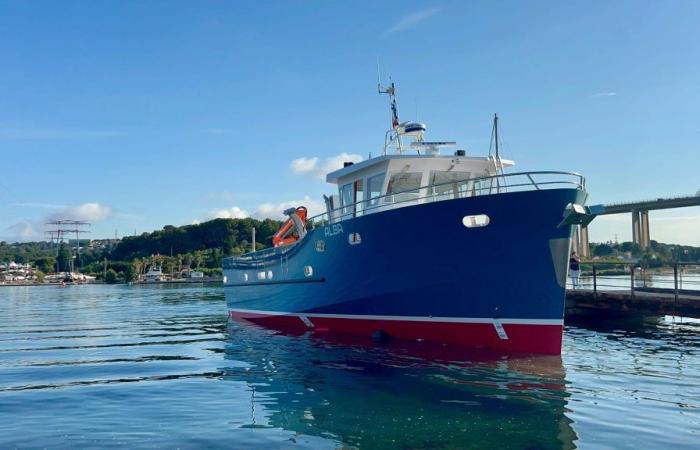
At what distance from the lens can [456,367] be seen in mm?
10383

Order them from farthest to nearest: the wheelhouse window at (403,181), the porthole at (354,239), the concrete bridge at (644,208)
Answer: the concrete bridge at (644,208), the wheelhouse window at (403,181), the porthole at (354,239)

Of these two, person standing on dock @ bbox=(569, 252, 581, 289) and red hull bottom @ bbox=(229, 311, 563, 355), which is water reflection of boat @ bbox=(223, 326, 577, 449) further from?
person standing on dock @ bbox=(569, 252, 581, 289)

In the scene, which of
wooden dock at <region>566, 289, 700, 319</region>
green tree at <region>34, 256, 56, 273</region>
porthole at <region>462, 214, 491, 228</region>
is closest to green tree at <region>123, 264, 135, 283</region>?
green tree at <region>34, 256, 56, 273</region>

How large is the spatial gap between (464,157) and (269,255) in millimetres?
6933

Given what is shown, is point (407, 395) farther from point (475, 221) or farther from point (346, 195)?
point (346, 195)

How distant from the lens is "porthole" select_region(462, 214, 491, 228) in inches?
448

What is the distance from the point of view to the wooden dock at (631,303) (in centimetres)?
1622

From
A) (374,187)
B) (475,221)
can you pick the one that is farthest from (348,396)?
(374,187)

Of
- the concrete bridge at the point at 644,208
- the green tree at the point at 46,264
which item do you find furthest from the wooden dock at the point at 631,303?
the green tree at the point at 46,264

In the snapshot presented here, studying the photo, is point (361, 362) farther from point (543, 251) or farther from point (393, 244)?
point (543, 251)

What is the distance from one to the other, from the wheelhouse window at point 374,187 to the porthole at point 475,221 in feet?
10.5

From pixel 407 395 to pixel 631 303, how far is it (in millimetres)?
12199

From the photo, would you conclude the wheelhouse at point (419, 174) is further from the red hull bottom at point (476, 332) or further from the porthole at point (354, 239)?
the red hull bottom at point (476, 332)

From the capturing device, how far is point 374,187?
48.1 ft
